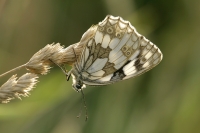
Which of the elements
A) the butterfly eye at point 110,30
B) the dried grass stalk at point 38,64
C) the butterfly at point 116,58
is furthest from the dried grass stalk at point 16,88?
the butterfly eye at point 110,30

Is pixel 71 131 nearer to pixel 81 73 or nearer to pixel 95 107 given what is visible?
pixel 95 107

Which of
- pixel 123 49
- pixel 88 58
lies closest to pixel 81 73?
pixel 88 58

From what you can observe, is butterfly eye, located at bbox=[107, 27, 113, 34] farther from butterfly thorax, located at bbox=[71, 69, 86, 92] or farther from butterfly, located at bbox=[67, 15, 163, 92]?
butterfly thorax, located at bbox=[71, 69, 86, 92]

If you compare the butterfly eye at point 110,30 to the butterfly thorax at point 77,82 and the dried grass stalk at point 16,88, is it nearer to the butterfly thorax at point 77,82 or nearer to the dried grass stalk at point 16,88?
the butterfly thorax at point 77,82

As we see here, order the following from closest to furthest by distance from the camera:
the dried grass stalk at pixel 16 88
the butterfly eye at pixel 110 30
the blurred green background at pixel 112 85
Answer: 1. the dried grass stalk at pixel 16 88
2. the butterfly eye at pixel 110 30
3. the blurred green background at pixel 112 85

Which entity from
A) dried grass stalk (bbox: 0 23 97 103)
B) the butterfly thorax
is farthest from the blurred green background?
dried grass stalk (bbox: 0 23 97 103)

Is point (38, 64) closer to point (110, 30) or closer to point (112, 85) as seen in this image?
point (110, 30)
